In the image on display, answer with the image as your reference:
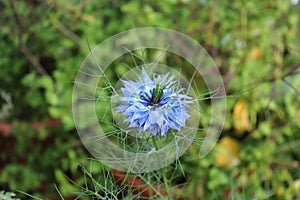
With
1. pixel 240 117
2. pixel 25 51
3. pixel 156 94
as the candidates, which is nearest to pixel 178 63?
pixel 240 117

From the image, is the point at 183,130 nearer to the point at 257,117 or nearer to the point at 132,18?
the point at 132,18

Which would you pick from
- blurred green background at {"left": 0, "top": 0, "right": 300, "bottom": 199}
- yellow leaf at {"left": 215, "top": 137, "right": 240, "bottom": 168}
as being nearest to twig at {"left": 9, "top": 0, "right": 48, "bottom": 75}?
blurred green background at {"left": 0, "top": 0, "right": 300, "bottom": 199}

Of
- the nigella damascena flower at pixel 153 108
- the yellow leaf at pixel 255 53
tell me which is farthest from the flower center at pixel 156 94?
the yellow leaf at pixel 255 53

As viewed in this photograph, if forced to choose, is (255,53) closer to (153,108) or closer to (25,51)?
(25,51)

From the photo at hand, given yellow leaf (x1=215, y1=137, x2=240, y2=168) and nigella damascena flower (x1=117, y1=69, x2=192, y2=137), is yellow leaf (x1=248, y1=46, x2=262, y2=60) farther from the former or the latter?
nigella damascena flower (x1=117, y1=69, x2=192, y2=137)

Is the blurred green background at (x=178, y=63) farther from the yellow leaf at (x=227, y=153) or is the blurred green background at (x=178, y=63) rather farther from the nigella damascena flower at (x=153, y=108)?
the nigella damascena flower at (x=153, y=108)

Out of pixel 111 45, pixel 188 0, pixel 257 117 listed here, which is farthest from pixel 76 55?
pixel 257 117
